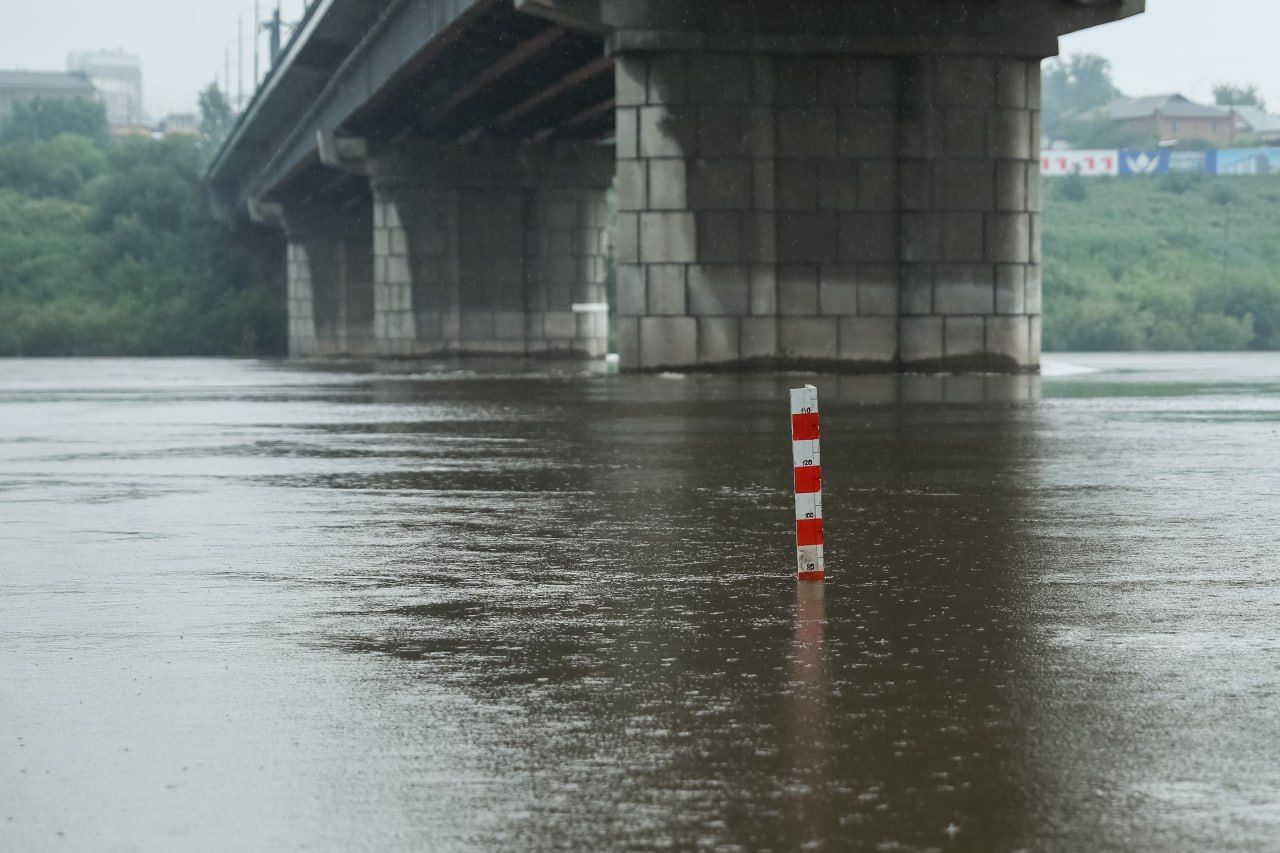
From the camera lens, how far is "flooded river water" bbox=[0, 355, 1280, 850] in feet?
18.4

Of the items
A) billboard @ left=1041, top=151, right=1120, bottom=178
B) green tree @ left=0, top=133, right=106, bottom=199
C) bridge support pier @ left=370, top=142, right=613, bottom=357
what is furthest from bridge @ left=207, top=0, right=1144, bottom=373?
billboard @ left=1041, top=151, right=1120, bottom=178

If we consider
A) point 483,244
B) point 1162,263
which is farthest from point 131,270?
point 1162,263

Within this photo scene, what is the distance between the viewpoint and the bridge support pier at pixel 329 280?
97.0 m

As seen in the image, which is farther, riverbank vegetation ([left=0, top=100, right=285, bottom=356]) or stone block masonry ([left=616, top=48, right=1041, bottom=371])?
riverbank vegetation ([left=0, top=100, right=285, bottom=356])

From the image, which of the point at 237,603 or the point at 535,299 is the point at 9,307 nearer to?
the point at 535,299

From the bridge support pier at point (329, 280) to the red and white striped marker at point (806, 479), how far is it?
3408 inches

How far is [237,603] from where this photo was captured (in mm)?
9562

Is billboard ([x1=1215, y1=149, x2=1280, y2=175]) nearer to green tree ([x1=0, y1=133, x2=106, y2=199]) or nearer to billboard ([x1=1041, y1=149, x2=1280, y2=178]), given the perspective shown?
billboard ([x1=1041, y1=149, x2=1280, y2=178])

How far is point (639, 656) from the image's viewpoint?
8.09 metres

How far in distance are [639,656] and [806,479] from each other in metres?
2.08

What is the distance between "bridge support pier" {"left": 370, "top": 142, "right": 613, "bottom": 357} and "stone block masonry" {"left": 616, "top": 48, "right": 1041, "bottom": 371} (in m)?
30.8

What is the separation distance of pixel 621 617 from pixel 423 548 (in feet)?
9.43

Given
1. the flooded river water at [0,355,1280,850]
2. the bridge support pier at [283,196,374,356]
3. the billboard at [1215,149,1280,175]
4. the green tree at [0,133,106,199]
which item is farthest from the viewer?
the billboard at [1215,149,1280,175]

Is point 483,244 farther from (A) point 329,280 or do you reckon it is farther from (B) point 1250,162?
(B) point 1250,162
